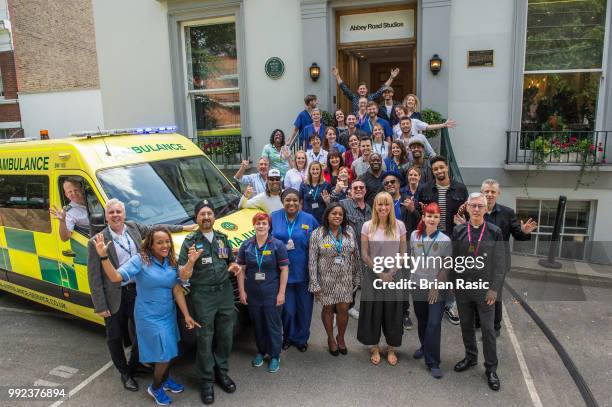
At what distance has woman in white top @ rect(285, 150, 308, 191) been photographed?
6.25m

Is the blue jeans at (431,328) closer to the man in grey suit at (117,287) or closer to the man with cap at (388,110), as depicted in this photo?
the man in grey suit at (117,287)

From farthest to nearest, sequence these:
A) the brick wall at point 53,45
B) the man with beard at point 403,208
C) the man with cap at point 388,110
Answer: the brick wall at point 53,45, the man with cap at point 388,110, the man with beard at point 403,208

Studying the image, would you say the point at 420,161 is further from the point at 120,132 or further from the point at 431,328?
the point at 120,132

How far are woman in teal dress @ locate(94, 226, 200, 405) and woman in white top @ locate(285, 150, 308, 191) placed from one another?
256cm

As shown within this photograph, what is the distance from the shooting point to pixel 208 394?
4.15m

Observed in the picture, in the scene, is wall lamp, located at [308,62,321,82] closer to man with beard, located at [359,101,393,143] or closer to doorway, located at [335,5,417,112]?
doorway, located at [335,5,417,112]

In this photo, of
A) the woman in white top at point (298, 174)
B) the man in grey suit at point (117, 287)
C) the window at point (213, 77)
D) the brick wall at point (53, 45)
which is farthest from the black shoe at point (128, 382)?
the brick wall at point (53, 45)

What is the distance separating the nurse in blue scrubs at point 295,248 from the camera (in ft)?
15.4

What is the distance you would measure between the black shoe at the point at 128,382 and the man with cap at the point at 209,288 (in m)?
0.70

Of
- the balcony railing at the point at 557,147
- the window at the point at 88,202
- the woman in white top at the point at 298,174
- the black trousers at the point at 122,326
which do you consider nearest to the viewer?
the black trousers at the point at 122,326

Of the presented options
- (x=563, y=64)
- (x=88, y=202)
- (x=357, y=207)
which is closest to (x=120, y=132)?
(x=88, y=202)

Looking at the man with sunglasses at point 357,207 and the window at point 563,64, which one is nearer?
the man with sunglasses at point 357,207

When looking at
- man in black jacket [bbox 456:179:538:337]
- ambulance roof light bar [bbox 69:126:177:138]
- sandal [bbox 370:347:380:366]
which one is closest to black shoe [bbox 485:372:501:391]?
man in black jacket [bbox 456:179:538:337]

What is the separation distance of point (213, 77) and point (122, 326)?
754 centimetres
